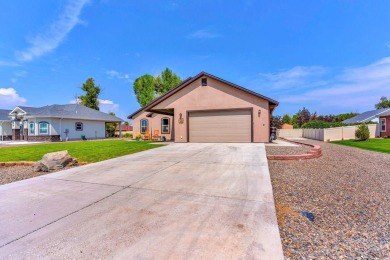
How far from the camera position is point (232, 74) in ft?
77.7

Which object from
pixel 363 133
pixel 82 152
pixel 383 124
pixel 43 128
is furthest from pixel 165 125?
pixel 383 124

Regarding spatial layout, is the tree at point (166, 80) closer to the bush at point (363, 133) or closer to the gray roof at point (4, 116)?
the gray roof at point (4, 116)

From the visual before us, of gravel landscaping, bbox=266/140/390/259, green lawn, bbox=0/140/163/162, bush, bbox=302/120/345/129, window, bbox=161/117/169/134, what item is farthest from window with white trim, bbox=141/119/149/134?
bush, bbox=302/120/345/129

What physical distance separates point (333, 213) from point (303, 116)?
45083mm

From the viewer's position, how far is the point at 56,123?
23.2 m

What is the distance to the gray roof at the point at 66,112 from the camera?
2301 cm

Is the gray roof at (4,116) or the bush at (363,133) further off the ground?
the gray roof at (4,116)

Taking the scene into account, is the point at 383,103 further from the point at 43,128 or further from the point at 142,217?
the point at 43,128

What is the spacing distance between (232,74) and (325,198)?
21.0m

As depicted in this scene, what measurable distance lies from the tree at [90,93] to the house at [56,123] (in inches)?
450

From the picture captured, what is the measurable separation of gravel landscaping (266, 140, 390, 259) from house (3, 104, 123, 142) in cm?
2482

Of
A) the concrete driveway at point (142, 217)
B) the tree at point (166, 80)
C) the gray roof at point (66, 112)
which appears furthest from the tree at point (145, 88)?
the concrete driveway at point (142, 217)

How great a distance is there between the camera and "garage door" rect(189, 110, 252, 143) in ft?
48.1

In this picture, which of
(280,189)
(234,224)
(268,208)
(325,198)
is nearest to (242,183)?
(280,189)
